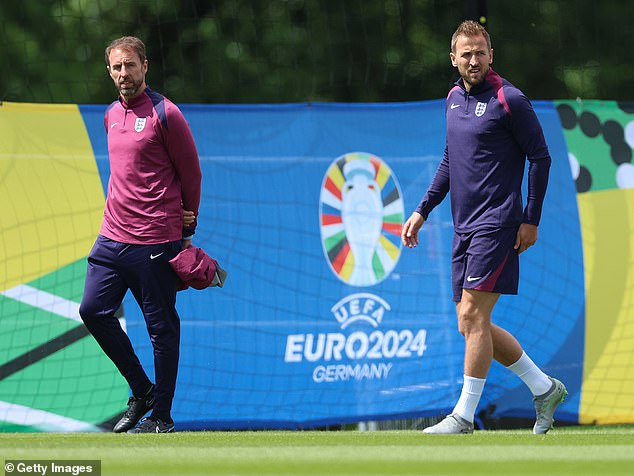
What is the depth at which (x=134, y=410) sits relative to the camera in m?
7.38

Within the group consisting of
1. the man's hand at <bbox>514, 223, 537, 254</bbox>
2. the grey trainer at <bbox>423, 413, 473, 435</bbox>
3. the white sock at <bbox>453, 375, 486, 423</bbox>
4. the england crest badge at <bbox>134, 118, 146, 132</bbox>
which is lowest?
the grey trainer at <bbox>423, 413, 473, 435</bbox>

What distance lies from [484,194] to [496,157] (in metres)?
0.19

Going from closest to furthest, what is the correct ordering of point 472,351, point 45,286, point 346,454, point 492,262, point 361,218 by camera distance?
point 346,454 → point 492,262 → point 472,351 → point 45,286 → point 361,218

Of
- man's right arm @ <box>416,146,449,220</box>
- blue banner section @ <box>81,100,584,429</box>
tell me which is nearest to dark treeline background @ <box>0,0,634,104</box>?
blue banner section @ <box>81,100,584,429</box>

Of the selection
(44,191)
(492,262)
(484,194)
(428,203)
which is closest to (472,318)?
(492,262)

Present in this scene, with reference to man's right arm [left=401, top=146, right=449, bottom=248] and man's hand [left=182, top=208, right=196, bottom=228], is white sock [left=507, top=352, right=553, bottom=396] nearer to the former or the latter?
man's right arm [left=401, top=146, right=449, bottom=248]

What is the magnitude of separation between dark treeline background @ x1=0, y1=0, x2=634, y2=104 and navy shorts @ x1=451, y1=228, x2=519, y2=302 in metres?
6.91

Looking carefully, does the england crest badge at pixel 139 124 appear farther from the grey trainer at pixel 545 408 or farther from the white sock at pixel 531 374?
the grey trainer at pixel 545 408

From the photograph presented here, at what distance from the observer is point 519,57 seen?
14.3m

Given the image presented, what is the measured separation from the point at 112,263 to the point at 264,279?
5.70ft

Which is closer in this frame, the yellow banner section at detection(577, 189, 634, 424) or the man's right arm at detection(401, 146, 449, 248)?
the man's right arm at detection(401, 146, 449, 248)

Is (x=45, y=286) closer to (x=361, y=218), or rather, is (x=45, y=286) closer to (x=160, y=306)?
(x=160, y=306)

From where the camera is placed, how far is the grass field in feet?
17.1

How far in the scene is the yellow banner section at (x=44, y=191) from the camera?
27.7 feet
